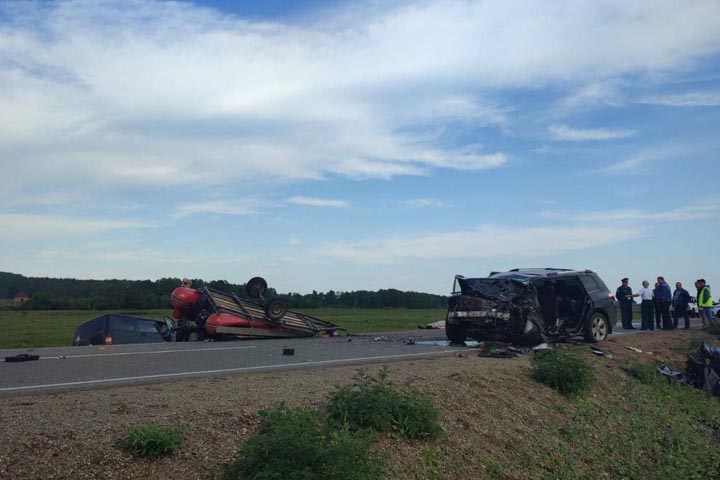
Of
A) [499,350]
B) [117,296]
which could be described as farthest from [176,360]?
[117,296]

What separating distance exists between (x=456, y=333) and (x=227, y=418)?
34.7ft

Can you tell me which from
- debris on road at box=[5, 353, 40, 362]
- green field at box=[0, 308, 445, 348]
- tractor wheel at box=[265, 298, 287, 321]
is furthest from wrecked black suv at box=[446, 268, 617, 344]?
green field at box=[0, 308, 445, 348]

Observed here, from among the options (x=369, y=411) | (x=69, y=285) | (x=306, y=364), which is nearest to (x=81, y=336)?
(x=306, y=364)

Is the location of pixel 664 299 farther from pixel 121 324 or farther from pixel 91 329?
pixel 91 329

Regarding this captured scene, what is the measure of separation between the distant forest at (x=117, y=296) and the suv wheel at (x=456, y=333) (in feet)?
97.2

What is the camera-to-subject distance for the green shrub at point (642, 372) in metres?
13.9

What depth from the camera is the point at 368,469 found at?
6047 millimetres

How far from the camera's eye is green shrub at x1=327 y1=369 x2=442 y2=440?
726 centimetres

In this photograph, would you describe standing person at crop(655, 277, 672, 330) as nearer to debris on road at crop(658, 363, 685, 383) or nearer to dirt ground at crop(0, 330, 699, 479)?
debris on road at crop(658, 363, 685, 383)

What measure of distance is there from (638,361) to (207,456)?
39.6 feet

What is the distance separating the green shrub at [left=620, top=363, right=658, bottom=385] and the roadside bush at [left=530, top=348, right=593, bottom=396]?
251 centimetres

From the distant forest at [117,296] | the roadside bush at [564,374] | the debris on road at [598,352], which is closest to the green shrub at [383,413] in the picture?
the roadside bush at [564,374]

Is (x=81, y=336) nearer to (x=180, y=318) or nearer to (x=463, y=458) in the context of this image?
(x=180, y=318)

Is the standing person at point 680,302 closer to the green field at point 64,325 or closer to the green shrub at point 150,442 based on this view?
the green field at point 64,325
